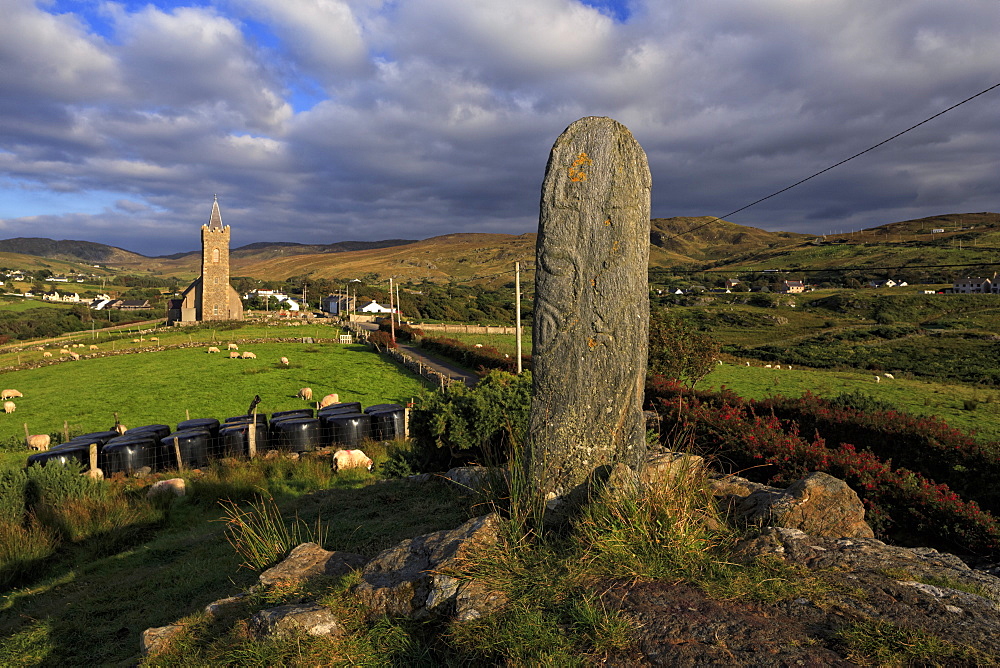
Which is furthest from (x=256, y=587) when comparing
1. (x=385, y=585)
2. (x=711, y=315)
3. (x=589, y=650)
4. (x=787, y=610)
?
(x=711, y=315)

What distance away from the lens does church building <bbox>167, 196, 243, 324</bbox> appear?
73438 millimetres

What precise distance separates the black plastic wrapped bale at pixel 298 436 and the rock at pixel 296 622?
11656mm

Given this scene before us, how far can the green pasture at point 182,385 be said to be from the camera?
23.3 meters

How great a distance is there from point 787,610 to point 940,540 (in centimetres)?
440

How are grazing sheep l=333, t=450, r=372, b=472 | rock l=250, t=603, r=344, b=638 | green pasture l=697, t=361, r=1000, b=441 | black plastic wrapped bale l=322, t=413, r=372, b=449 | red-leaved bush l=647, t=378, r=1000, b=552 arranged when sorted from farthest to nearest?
1. green pasture l=697, t=361, r=1000, b=441
2. black plastic wrapped bale l=322, t=413, r=372, b=449
3. grazing sheep l=333, t=450, r=372, b=472
4. red-leaved bush l=647, t=378, r=1000, b=552
5. rock l=250, t=603, r=344, b=638

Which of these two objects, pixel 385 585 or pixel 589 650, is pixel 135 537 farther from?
pixel 589 650

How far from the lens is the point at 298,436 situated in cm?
1499

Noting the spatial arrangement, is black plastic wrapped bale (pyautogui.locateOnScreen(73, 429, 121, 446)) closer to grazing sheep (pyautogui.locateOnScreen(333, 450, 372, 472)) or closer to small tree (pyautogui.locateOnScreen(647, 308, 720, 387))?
grazing sheep (pyautogui.locateOnScreen(333, 450, 372, 472))

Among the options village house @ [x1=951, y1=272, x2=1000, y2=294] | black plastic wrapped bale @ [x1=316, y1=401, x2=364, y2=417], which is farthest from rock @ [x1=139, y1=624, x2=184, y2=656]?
village house @ [x1=951, y1=272, x2=1000, y2=294]

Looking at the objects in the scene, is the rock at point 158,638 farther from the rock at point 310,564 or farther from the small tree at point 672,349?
the small tree at point 672,349

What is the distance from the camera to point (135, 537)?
9.23 meters

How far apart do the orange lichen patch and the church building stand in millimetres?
78265

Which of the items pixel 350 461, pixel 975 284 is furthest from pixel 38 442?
pixel 975 284

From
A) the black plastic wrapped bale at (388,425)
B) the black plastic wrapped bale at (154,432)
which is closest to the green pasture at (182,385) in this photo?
the black plastic wrapped bale at (154,432)
